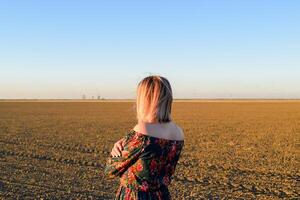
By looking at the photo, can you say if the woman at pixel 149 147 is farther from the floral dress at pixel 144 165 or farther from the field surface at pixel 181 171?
the field surface at pixel 181 171

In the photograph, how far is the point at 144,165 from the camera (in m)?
2.36

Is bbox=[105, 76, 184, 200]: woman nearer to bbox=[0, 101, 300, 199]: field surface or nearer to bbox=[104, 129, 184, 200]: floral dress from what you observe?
bbox=[104, 129, 184, 200]: floral dress

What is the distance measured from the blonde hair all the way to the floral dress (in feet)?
0.37

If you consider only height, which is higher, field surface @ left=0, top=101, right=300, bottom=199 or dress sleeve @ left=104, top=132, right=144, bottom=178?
dress sleeve @ left=104, top=132, right=144, bottom=178

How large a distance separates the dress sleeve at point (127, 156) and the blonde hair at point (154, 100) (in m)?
0.12

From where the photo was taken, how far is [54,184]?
9125 millimetres

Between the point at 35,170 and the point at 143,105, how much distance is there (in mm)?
9148

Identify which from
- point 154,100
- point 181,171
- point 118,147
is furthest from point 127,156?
point 181,171

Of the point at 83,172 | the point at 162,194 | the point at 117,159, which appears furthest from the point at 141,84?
the point at 83,172

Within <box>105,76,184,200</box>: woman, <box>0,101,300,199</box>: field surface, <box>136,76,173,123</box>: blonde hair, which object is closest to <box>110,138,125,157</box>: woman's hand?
<box>105,76,184,200</box>: woman

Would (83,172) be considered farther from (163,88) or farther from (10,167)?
(163,88)

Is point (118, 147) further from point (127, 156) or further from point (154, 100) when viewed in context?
point (154, 100)

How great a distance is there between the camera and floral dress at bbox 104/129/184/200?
2320 mm

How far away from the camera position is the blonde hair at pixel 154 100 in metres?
2.28
